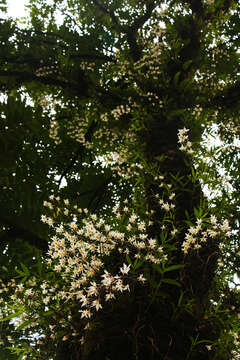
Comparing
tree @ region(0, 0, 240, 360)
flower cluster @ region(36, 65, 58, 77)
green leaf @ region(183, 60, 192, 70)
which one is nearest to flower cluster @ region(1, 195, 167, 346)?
tree @ region(0, 0, 240, 360)

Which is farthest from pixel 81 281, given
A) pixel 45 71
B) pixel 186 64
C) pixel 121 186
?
pixel 121 186

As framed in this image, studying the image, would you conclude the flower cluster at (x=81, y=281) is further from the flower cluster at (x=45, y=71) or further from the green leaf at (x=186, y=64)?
the flower cluster at (x=45, y=71)

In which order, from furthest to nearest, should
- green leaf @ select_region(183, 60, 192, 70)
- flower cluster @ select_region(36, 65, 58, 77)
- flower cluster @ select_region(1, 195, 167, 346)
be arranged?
flower cluster @ select_region(36, 65, 58, 77)
green leaf @ select_region(183, 60, 192, 70)
flower cluster @ select_region(1, 195, 167, 346)

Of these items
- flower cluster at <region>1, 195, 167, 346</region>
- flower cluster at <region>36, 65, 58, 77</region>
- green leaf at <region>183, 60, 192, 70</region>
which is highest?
flower cluster at <region>36, 65, 58, 77</region>

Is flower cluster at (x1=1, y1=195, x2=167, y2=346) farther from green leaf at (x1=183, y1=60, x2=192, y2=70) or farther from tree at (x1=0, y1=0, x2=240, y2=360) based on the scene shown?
green leaf at (x1=183, y1=60, x2=192, y2=70)

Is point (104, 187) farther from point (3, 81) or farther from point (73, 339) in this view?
point (73, 339)

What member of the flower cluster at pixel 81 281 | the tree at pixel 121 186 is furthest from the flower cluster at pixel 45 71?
the flower cluster at pixel 81 281

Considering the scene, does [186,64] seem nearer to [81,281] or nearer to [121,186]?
[121,186]

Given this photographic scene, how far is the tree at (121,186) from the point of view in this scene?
7.23 ft

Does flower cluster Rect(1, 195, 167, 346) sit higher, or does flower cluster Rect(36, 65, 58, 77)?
flower cluster Rect(36, 65, 58, 77)

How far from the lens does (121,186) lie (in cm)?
752

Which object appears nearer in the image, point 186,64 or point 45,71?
point 186,64

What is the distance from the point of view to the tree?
7.23 ft

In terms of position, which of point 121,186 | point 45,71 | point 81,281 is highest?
point 45,71
